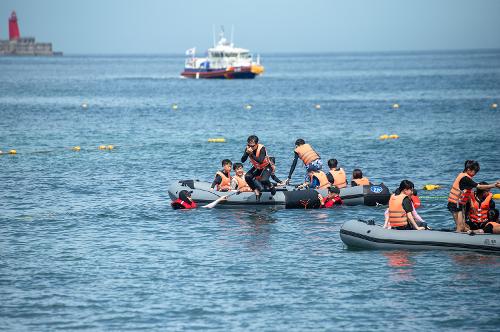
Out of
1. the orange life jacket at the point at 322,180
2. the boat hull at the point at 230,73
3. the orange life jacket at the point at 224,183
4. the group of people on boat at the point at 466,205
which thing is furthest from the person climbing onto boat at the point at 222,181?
the boat hull at the point at 230,73

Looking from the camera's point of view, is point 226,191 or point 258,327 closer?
point 258,327

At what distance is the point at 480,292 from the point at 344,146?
29.3 metres

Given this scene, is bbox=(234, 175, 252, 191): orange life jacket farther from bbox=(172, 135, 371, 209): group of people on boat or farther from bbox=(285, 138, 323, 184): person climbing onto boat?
bbox=(285, 138, 323, 184): person climbing onto boat

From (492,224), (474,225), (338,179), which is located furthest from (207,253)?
(338,179)

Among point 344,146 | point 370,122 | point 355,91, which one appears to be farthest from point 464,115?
point 355,91

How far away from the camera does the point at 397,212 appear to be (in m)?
21.4

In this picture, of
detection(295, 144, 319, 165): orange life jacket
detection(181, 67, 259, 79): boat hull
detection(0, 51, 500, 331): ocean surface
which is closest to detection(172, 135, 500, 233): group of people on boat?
detection(295, 144, 319, 165): orange life jacket

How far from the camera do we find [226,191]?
2762 centimetres

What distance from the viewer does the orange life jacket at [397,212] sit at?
2105cm

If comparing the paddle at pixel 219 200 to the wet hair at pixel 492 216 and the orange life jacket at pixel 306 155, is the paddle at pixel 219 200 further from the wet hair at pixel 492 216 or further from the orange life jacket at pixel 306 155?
the wet hair at pixel 492 216

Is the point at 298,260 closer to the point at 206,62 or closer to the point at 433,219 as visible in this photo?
the point at 433,219

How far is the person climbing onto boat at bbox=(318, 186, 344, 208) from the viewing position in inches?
1067

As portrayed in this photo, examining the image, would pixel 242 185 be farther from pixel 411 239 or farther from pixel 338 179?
pixel 411 239

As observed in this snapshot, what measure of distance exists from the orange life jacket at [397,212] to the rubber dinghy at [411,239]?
0.23 m
